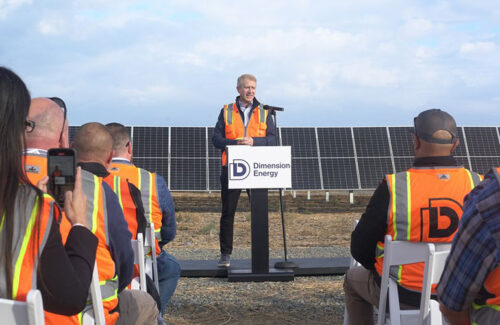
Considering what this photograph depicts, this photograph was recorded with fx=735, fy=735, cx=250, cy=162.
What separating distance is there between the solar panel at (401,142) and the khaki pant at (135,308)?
19999 millimetres

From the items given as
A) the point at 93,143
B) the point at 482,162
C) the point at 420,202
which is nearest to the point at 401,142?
the point at 482,162

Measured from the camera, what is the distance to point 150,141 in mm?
22344

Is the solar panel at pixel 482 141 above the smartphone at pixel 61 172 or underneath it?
above

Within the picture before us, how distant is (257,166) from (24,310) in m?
5.65

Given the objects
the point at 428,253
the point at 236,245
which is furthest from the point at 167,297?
the point at 236,245

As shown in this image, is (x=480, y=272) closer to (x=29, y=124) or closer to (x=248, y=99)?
(x=29, y=124)

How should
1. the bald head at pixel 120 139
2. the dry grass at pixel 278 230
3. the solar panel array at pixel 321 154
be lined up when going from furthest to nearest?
the solar panel array at pixel 321 154
the dry grass at pixel 278 230
the bald head at pixel 120 139

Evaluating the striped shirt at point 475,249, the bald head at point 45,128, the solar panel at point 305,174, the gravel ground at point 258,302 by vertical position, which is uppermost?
the solar panel at point 305,174

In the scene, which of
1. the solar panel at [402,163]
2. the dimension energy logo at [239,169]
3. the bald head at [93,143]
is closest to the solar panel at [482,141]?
the solar panel at [402,163]

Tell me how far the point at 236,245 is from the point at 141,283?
911 cm

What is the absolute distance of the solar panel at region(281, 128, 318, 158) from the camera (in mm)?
22600

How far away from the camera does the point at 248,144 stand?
7871 mm

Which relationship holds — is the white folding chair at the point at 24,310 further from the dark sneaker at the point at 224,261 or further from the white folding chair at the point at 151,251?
the dark sneaker at the point at 224,261

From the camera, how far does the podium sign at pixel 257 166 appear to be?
24.7 ft
